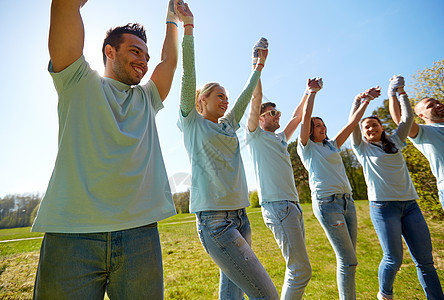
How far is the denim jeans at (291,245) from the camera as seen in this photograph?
2.09 metres

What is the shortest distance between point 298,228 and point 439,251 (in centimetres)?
741

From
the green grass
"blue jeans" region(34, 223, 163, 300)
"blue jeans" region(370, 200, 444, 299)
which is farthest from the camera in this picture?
the green grass

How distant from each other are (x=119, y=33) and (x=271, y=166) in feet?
5.73

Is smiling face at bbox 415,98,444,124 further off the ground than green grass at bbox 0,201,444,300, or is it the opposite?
smiling face at bbox 415,98,444,124

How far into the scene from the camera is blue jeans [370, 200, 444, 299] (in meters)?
2.66

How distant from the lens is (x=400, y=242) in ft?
9.12

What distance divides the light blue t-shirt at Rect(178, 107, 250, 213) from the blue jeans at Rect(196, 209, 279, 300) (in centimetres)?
8

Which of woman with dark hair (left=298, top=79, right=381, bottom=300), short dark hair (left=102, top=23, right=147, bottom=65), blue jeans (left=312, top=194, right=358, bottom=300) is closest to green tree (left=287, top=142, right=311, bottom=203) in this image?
woman with dark hair (left=298, top=79, right=381, bottom=300)

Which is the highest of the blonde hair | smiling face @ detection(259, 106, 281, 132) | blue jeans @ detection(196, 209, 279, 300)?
the blonde hair

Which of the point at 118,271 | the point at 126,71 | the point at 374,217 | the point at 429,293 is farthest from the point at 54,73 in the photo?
the point at 429,293

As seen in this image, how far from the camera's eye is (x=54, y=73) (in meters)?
1.06

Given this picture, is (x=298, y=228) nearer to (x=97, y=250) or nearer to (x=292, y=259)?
(x=292, y=259)

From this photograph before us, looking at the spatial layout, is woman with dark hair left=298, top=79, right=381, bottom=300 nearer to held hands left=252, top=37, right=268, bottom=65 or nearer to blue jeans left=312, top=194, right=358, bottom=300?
blue jeans left=312, top=194, right=358, bottom=300

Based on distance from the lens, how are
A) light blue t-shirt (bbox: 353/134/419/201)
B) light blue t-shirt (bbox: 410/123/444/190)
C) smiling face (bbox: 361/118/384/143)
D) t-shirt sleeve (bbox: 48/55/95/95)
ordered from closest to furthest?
1. t-shirt sleeve (bbox: 48/55/95/95)
2. light blue t-shirt (bbox: 353/134/419/201)
3. light blue t-shirt (bbox: 410/123/444/190)
4. smiling face (bbox: 361/118/384/143)
